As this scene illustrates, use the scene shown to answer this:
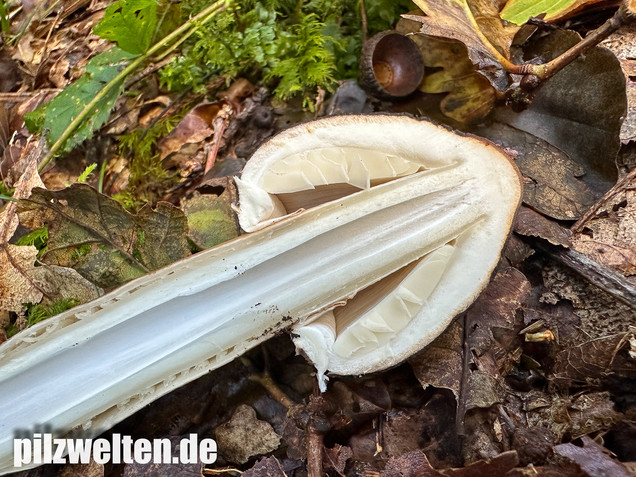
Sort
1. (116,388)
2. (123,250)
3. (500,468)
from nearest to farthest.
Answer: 1. (500,468)
2. (116,388)
3. (123,250)

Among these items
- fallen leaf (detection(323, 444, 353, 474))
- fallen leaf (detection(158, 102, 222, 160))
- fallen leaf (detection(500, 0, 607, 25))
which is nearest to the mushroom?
fallen leaf (detection(323, 444, 353, 474))

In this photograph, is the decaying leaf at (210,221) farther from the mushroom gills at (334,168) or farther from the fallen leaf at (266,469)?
the fallen leaf at (266,469)

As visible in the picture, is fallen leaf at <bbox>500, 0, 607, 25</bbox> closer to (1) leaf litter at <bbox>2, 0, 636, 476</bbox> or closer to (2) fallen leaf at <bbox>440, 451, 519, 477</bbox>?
(1) leaf litter at <bbox>2, 0, 636, 476</bbox>

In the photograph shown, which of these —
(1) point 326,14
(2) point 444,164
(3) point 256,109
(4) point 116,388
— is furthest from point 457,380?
(1) point 326,14

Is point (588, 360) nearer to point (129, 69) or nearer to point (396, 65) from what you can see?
point (396, 65)

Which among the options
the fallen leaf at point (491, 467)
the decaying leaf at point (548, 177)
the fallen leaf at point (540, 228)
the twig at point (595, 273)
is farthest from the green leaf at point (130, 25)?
the fallen leaf at point (491, 467)

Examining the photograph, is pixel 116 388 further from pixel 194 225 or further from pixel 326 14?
pixel 326 14

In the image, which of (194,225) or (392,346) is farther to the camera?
(194,225)

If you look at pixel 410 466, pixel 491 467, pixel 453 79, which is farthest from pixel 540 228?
pixel 410 466
